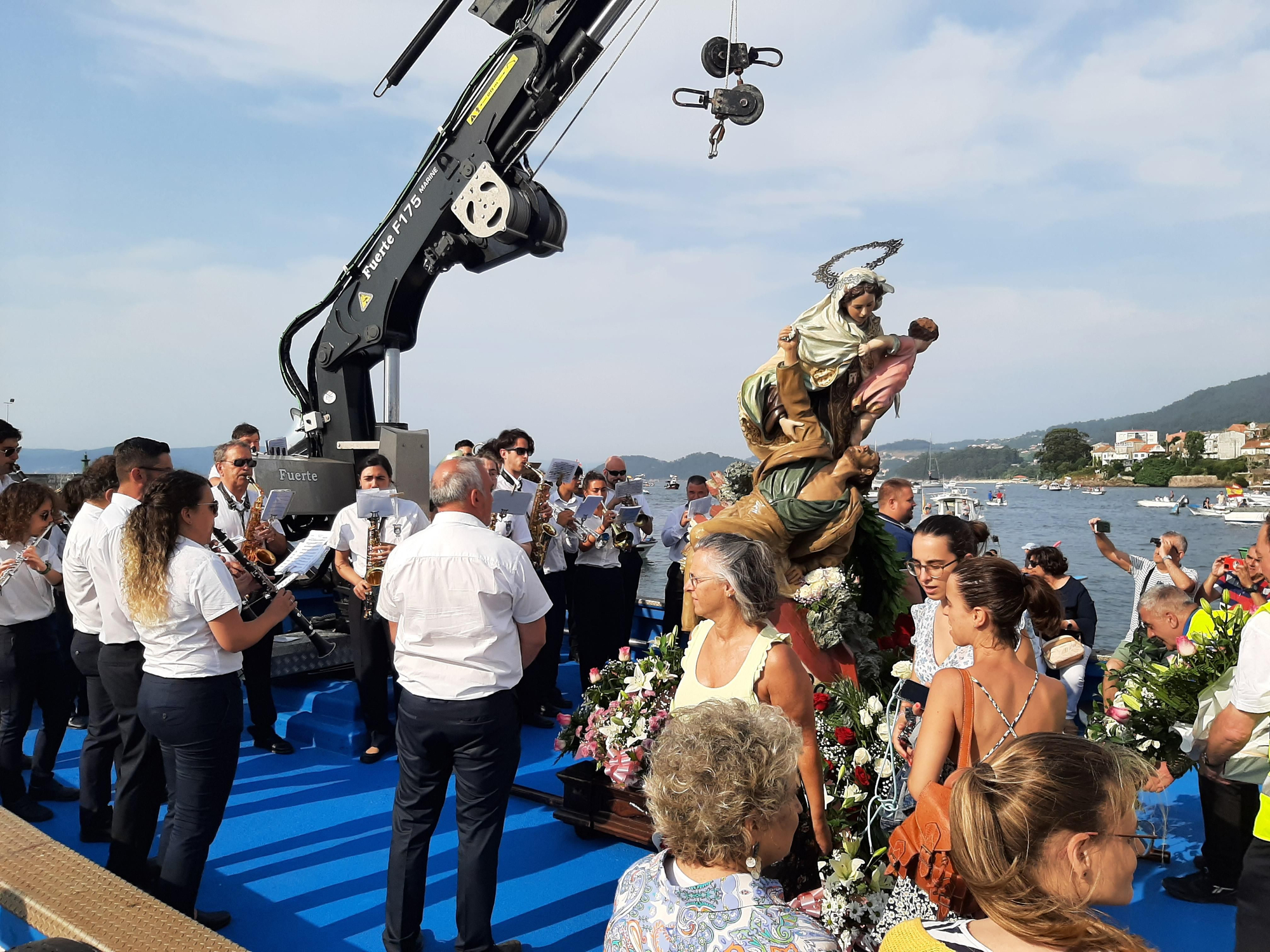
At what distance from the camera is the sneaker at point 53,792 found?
15.6 feet

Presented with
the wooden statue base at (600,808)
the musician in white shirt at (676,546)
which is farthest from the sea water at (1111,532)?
the wooden statue base at (600,808)

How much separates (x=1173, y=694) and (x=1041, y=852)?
3.15 metres

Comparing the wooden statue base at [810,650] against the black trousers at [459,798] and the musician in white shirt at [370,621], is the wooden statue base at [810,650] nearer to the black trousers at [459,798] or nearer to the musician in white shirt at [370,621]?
the black trousers at [459,798]

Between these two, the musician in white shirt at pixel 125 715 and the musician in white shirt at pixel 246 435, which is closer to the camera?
the musician in white shirt at pixel 125 715

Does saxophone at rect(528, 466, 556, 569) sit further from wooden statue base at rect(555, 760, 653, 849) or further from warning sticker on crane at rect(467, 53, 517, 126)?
warning sticker on crane at rect(467, 53, 517, 126)

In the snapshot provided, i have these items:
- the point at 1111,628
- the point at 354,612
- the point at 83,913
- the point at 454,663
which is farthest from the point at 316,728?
the point at 1111,628

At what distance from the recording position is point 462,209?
786 cm

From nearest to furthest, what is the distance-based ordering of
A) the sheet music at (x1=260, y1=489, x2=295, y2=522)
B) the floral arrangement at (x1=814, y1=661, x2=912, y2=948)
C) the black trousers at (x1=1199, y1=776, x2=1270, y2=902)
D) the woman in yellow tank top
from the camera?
1. the woman in yellow tank top
2. the floral arrangement at (x1=814, y1=661, x2=912, y2=948)
3. the black trousers at (x1=1199, y1=776, x2=1270, y2=902)
4. the sheet music at (x1=260, y1=489, x2=295, y2=522)


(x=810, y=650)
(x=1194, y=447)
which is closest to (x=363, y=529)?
(x=810, y=650)

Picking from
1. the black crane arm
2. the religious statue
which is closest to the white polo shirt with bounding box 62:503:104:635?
the religious statue

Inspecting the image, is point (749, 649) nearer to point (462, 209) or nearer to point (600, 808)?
point (600, 808)

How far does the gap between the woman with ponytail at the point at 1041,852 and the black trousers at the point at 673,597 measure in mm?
6027

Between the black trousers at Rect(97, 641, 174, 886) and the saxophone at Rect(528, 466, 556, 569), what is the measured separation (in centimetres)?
334

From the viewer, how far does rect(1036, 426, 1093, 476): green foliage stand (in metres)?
38.8
